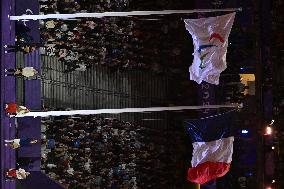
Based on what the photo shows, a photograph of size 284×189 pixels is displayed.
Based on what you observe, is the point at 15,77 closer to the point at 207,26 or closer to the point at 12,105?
the point at 12,105

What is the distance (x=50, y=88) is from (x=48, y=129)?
4.11ft

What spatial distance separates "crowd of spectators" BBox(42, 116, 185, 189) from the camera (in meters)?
13.9

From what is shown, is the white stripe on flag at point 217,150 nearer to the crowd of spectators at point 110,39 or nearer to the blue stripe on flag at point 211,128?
the blue stripe on flag at point 211,128

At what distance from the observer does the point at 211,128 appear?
476 inches

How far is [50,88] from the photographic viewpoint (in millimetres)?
13695

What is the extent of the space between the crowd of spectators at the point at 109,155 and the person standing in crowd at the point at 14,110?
5.13 feet

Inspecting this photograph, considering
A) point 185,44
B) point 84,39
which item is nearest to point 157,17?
point 185,44

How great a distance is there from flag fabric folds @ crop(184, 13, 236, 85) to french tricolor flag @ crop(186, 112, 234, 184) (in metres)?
1.18

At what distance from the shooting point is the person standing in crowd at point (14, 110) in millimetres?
11812

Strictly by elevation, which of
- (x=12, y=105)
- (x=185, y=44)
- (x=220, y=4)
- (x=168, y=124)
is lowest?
(x=168, y=124)

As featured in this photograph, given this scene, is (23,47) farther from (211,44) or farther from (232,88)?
(232,88)

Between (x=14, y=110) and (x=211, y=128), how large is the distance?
17.3 feet

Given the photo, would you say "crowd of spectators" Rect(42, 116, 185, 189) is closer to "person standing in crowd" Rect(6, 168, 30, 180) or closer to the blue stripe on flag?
"person standing in crowd" Rect(6, 168, 30, 180)


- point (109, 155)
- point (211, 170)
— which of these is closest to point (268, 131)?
point (211, 170)
